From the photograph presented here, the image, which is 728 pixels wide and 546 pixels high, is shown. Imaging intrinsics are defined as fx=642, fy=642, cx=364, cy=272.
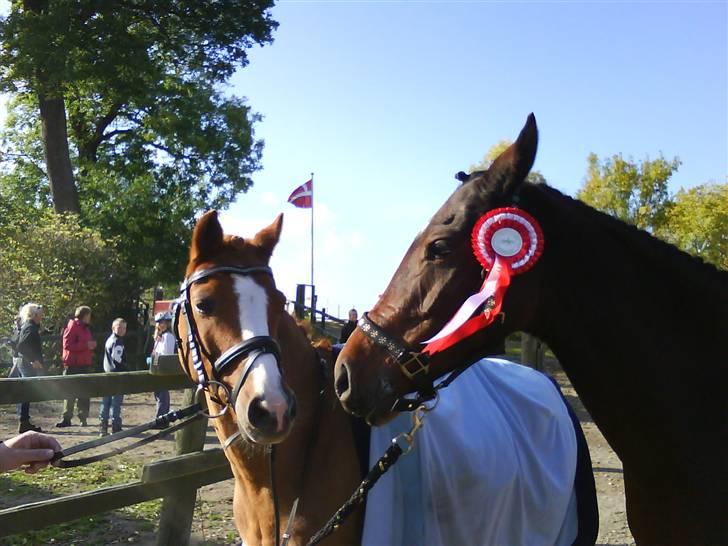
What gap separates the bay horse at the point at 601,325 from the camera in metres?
1.95

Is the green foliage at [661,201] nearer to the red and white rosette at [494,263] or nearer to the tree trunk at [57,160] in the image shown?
the tree trunk at [57,160]

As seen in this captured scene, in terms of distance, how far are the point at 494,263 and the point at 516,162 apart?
12.9 inches

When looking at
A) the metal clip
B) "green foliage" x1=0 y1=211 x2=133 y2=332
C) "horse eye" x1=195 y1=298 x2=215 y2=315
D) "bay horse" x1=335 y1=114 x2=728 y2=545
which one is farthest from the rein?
"green foliage" x1=0 y1=211 x2=133 y2=332

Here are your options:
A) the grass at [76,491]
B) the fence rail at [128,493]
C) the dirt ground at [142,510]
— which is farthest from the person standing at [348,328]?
the grass at [76,491]

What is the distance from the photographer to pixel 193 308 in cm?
311

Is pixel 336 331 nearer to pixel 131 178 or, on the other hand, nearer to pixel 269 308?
pixel 131 178

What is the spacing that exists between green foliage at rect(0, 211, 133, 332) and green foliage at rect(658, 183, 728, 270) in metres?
21.3

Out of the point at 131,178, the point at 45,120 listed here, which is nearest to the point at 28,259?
the point at 45,120

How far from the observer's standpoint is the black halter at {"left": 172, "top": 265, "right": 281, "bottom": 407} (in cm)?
283

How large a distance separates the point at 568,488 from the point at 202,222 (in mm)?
2525

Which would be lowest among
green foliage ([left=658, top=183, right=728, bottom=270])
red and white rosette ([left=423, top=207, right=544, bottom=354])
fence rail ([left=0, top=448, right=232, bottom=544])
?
fence rail ([left=0, top=448, right=232, bottom=544])

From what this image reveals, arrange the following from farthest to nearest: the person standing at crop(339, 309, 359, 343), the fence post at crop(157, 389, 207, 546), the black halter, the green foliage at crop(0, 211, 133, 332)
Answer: the green foliage at crop(0, 211, 133, 332)
the person standing at crop(339, 309, 359, 343)
the fence post at crop(157, 389, 207, 546)
the black halter

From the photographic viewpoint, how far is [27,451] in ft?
7.75

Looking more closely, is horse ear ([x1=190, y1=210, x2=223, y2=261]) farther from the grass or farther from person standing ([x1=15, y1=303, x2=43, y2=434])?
person standing ([x1=15, y1=303, x2=43, y2=434])
